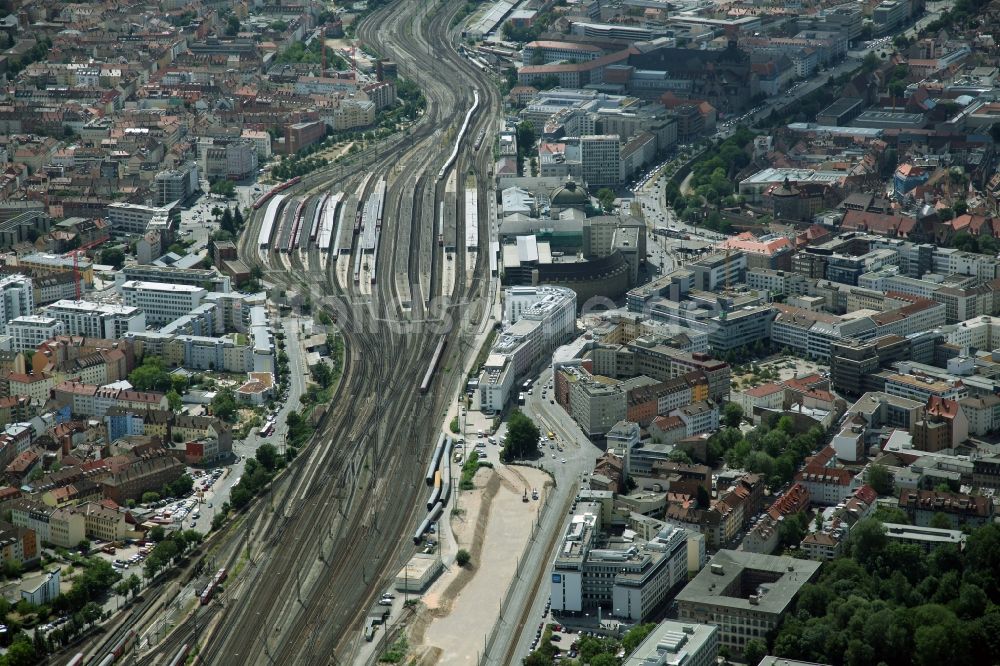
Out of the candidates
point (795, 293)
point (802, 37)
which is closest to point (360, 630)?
point (795, 293)

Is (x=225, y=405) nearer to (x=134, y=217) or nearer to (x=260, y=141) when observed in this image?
(x=134, y=217)

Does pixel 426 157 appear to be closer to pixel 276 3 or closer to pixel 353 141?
pixel 353 141

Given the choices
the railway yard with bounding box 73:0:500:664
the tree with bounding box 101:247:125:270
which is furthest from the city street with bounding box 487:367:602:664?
the tree with bounding box 101:247:125:270

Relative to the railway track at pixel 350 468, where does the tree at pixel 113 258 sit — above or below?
above

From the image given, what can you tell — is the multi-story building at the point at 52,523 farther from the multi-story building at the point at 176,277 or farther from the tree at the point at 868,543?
the tree at the point at 868,543

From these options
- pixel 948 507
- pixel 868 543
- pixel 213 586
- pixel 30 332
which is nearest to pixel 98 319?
pixel 30 332

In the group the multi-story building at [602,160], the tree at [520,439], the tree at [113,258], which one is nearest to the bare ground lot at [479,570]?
the tree at [520,439]
